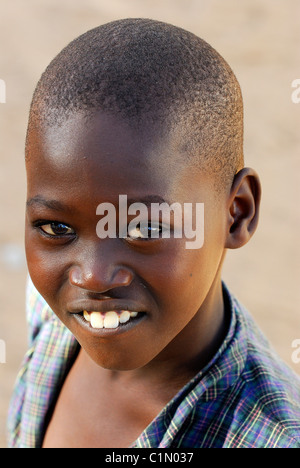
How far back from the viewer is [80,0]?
520 cm

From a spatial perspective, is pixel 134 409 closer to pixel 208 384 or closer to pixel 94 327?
pixel 208 384

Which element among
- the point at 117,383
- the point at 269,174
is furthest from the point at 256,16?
the point at 117,383

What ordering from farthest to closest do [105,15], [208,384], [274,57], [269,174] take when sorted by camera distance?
[105,15], [274,57], [269,174], [208,384]

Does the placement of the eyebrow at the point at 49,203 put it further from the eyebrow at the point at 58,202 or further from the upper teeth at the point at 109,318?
the upper teeth at the point at 109,318

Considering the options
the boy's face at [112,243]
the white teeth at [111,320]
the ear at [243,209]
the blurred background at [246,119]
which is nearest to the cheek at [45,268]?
the boy's face at [112,243]

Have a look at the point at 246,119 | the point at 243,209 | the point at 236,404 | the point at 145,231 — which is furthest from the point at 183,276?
the point at 246,119

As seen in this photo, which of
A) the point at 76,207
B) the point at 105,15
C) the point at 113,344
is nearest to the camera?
the point at 76,207

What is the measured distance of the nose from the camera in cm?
115

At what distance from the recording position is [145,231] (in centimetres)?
118

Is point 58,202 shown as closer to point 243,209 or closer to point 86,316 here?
point 86,316

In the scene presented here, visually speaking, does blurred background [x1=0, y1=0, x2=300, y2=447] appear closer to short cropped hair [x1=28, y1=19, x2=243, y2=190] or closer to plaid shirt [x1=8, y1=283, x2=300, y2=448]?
plaid shirt [x1=8, y1=283, x2=300, y2=448]

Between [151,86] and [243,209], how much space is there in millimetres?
345

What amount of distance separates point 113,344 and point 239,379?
12.0 inches

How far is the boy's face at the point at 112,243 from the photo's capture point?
44.4 inches
